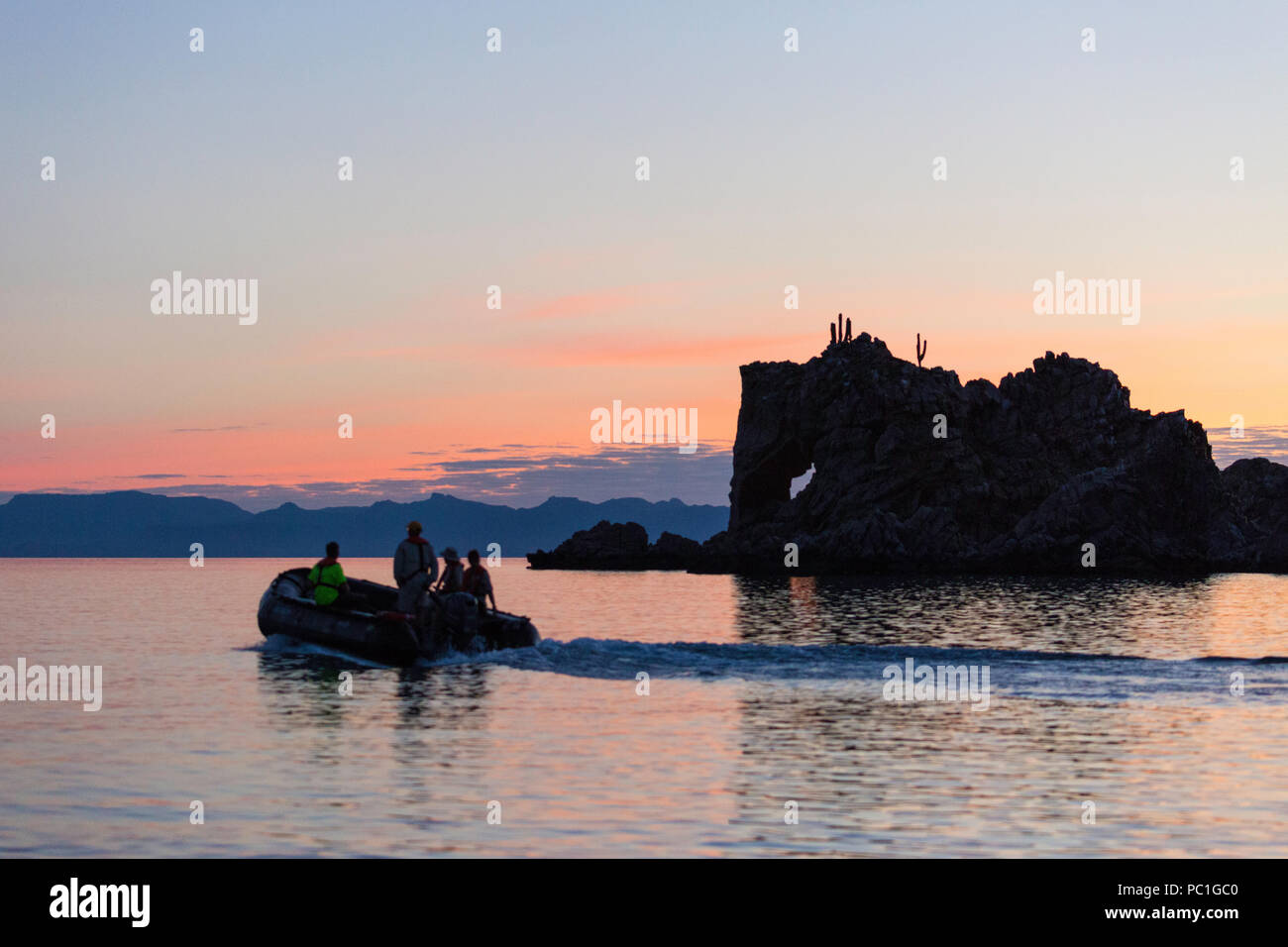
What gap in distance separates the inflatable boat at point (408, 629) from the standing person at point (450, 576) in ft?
1.61

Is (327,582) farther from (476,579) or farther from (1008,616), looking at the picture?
(1008,616)

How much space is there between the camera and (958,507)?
143 m

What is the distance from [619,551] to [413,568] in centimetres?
13918

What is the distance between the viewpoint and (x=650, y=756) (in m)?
19.8

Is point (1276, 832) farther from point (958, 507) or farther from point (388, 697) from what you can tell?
point (958, 507)

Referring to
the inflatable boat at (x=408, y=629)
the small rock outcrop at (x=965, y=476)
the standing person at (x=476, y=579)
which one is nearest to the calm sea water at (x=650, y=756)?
the inflatable boat at (x=408, y=629)

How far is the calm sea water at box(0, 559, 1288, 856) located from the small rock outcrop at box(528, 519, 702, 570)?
123m

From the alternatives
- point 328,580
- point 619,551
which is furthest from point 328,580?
point 619,551

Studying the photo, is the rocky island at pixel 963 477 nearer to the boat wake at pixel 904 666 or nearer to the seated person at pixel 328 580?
the boat wake at pixel 904 666

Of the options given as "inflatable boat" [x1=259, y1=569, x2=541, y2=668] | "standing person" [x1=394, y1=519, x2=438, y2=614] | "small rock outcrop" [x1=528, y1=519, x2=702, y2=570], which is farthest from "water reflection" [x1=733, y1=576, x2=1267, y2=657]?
"small rock outcrop" [x1=528, y1=519, x2=702, y2=570]

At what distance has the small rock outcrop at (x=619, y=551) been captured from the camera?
538 ft

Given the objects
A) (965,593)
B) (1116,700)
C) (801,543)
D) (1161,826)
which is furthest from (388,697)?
(801,543)
